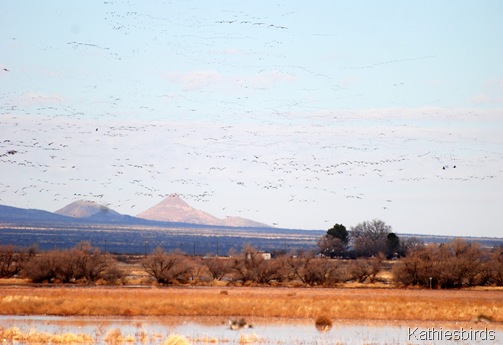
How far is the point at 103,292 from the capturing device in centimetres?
6162

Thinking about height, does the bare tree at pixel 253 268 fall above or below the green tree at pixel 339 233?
below

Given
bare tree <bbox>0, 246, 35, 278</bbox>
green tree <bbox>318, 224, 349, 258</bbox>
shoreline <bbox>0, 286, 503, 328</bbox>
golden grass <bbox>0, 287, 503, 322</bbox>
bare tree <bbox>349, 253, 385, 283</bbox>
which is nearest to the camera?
shoreline <bbox>0, 286, 503, 328</bbox>

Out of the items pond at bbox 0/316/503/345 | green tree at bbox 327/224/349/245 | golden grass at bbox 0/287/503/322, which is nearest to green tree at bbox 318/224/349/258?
green tree at bbox 327/224/349/245

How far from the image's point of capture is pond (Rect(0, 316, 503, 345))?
37.0 meters

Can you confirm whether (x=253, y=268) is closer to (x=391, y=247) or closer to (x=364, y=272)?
(x=364, y=272)

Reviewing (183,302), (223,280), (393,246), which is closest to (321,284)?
(223,280)

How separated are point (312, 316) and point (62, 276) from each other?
33.4 metres

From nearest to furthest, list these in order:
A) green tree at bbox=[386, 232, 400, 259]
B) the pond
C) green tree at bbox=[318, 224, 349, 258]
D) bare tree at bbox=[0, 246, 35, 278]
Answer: the pond
bare tree at bbox=[0, 246, 35, 278]
green tree at bbox=[318, 224, 349, 258]
green tree at bbox=[386, 232, 400, 259]

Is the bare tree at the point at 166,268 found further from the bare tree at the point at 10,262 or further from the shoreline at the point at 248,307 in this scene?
the shoreline at the point at 248,307

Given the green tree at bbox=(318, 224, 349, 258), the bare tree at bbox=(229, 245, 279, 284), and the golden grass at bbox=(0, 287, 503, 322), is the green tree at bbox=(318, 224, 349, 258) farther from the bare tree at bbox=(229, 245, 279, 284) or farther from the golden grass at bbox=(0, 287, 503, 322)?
the golden grass at bbox=(0, 287, 503, 322)

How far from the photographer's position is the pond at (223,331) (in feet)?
121

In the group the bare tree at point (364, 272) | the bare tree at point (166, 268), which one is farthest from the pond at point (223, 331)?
the bare tree at point (364, 272)

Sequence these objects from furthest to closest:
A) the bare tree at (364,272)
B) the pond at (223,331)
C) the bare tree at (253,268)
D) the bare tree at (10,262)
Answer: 1. the bare tree at (364,272)
2. the bare tree at (10,262)
3. the bare tree at (253,268)
4. the pond at (223,331)

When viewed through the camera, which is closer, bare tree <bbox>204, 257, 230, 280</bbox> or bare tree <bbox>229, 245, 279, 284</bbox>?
bare tree <bbox>229, 245, 279, 284</bbox>
